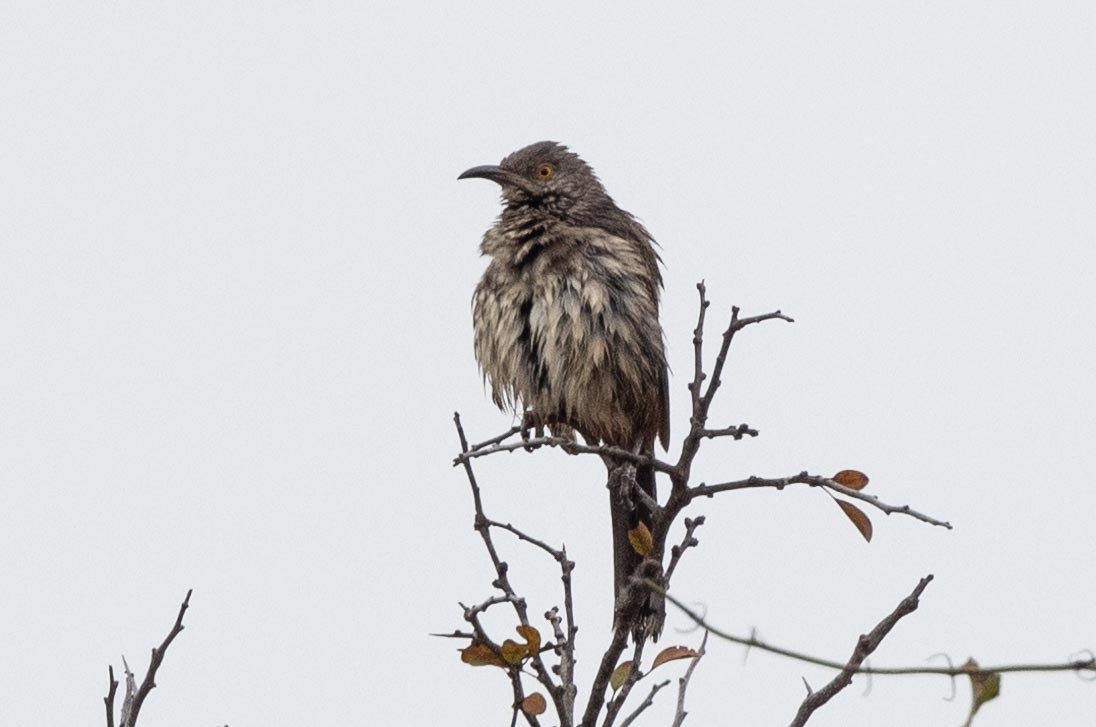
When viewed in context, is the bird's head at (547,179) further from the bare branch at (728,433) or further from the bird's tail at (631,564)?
the bare branch at (728,433)

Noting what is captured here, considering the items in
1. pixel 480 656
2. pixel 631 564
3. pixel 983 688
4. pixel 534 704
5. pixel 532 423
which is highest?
pixel 532 423

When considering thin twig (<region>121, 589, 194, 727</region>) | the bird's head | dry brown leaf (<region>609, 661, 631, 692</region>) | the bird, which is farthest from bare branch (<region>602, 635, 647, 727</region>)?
the bird's head

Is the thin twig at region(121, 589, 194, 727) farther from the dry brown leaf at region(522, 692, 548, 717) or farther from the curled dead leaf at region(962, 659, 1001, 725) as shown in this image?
the curled dead leaf at region(962, 659, 1001, 725)

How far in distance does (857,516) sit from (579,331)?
2637mm

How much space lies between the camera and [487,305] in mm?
6570

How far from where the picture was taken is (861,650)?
3.12 m

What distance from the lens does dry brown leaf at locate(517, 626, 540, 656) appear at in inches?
146

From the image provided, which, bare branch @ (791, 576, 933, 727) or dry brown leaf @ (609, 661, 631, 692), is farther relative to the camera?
dry brown leaf @ (609, 661, 631, 692)

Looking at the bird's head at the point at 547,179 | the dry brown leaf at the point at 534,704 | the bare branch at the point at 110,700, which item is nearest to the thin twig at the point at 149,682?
the bare branch at the point at 110,700

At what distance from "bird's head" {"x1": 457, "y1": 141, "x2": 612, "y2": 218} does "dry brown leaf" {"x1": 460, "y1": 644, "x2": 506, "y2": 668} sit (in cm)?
344

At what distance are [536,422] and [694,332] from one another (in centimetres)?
271

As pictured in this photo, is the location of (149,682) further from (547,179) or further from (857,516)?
(547,179)

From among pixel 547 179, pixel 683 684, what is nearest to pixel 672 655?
pixel 683 684

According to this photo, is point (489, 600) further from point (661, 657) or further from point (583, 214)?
point (583, 214)
